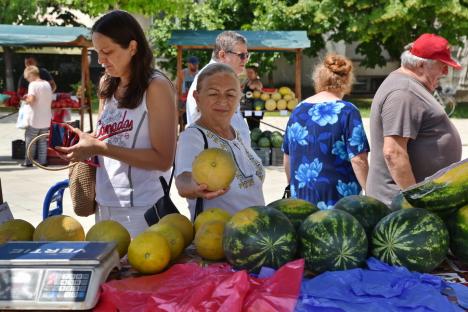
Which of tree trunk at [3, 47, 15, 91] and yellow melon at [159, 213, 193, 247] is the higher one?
yellow melon at [159, 213, 193, 247]

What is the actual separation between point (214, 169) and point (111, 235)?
46cm

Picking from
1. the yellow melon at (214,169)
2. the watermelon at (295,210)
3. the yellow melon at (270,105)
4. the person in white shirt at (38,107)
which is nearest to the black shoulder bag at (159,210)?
the yellow melon at (214,169)

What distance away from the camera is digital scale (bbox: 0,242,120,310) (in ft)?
6.54

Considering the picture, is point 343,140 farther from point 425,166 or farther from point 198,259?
point 198,259

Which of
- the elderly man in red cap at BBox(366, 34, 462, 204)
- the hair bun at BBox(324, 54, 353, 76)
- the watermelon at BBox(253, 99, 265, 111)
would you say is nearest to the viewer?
the elderly man in red cap at BBox(366, 34, 462, 204)

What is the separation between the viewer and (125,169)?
3.17m

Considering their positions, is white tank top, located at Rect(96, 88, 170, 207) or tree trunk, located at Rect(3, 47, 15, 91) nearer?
white tank top, located at Rect(96, 88, 170, 207)

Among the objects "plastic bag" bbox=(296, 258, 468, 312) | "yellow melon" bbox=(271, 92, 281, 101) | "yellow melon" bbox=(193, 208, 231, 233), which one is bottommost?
"yellow melon" bbox=(271, 92, 281, 101)

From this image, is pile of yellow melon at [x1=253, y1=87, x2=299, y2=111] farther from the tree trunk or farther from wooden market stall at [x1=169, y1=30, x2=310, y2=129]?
the tree trunk

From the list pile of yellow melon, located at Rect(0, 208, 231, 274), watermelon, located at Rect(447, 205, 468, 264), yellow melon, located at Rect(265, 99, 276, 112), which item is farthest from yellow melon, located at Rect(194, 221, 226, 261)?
yellow melon, located at Rect(265, 99, 276, 112)

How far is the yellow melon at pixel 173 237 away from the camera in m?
2.30

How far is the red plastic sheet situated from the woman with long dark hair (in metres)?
1.04

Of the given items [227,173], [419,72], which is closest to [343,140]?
[419,72]

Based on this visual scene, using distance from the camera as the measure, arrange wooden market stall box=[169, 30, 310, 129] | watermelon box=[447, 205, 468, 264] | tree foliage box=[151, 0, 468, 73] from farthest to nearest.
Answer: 1. tree foliage box=[151, 0, 468, 73]
2. wooden market stall box=[169, 30, 310, 129]
3. watermelon box=[447, 205, 468, 264]
